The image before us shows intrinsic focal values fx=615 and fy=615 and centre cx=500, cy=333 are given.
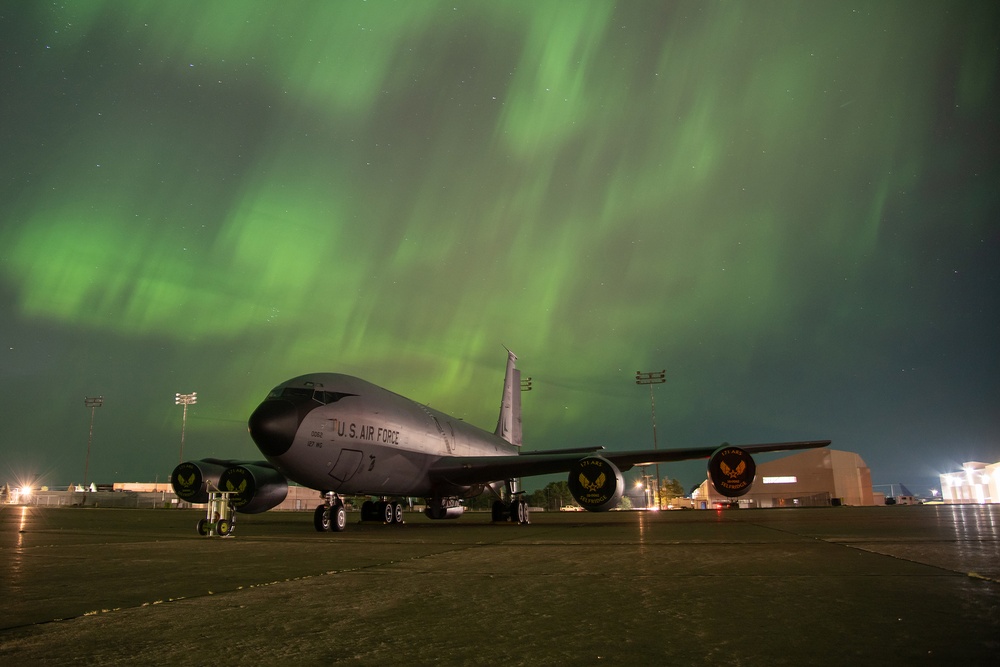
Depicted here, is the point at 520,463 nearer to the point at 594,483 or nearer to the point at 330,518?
the point at 594,483

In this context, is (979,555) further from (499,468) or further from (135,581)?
(499,468)

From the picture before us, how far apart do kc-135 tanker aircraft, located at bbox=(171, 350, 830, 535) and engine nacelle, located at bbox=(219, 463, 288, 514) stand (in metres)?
0.03

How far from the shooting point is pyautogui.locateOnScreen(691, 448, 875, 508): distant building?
275 ft

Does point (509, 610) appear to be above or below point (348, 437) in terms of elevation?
below

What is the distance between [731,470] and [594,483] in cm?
398

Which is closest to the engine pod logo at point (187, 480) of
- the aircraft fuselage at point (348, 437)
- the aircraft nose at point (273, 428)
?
the aircraft fuselage at point (348, 437)

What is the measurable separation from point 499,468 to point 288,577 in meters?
14.1

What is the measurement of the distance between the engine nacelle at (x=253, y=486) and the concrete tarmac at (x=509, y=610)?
8.81 meters

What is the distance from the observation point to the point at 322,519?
14.2 metres

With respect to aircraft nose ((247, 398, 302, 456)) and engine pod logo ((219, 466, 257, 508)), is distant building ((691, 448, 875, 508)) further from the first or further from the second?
aircraft nose ((247, 398, 302, 456))

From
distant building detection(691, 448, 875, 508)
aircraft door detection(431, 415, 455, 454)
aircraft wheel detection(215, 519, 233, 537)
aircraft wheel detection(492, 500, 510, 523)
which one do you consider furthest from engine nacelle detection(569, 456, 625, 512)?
distant building detection(691, 448, 875, 508)

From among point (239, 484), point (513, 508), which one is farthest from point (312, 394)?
point (513, 508)

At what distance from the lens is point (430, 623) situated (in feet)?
10.7

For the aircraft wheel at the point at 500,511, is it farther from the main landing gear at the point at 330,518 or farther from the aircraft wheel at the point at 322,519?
the aircraft wheel at the point at 322,519
